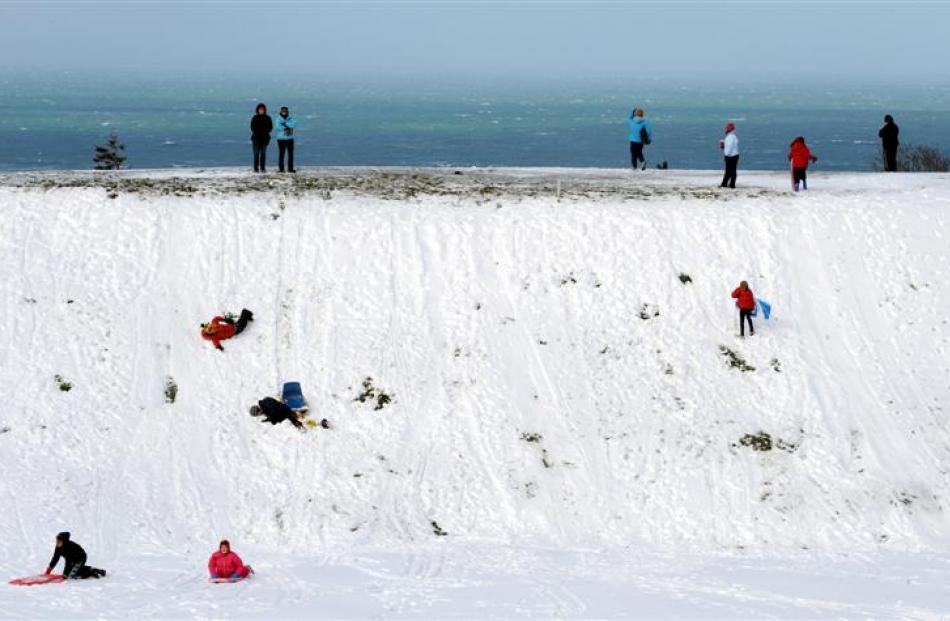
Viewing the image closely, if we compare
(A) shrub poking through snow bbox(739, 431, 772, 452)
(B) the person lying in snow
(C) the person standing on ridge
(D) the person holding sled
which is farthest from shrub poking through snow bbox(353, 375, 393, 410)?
(C) the person standing on ridge

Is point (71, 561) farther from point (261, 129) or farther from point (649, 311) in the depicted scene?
point (261, 129)

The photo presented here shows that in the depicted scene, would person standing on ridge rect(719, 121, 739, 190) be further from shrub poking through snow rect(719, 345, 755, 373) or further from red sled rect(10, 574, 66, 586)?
→ red sled rect(10, 574, 66, 586)

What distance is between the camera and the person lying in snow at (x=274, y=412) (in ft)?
80.7

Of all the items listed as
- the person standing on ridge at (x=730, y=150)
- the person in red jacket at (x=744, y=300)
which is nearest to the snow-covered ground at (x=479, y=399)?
the person in red jacket at (x=744, y=300)

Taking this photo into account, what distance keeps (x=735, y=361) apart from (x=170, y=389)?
12649mm

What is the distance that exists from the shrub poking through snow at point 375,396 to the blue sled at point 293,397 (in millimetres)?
1200

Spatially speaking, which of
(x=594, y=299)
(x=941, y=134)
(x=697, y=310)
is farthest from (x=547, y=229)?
(x=941, y=134)

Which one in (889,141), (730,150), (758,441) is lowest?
(758,441)

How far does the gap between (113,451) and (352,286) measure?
696cm

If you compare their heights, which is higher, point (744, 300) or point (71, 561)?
point (744, 300)

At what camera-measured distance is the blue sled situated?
2502 cm

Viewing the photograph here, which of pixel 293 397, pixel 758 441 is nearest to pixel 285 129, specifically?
pixel 293 397

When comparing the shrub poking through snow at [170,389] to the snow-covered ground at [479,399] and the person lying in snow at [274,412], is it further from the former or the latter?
the person lying in snow at [274,412]

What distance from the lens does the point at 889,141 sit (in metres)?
36.1
